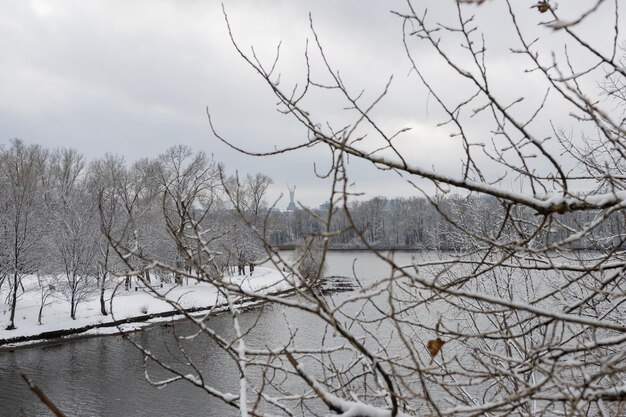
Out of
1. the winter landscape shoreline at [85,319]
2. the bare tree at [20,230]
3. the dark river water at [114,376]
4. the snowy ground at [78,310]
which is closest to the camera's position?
the dark river water at [114,376]

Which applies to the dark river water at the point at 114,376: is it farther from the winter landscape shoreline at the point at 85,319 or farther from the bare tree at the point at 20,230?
the bare tree at the point at 20,230

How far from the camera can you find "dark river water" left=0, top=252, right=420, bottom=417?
1284 cm

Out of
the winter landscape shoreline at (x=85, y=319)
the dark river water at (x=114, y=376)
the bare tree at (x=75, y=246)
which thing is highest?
the bare tree at (x=75, y=246)

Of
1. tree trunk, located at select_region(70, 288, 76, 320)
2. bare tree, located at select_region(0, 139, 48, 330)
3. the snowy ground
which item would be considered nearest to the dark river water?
the snowy ground

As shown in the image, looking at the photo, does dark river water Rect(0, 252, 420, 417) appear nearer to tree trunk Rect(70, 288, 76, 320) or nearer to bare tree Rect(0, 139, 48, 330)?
tree trunk Rect(70, 288, 76, 320)

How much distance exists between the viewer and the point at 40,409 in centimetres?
1314

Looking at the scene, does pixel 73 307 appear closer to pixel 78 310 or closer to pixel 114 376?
Answer: pixel 78 310

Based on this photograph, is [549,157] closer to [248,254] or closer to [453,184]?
[453,184]

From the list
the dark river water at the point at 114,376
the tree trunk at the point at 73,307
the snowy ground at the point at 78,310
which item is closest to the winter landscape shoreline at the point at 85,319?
the snowy ground at the point at 78,310

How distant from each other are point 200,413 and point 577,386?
40.5ft

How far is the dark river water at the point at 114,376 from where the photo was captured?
42.1 feet

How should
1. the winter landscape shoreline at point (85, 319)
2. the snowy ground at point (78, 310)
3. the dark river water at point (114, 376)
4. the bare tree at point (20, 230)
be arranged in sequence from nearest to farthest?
1. the dark river water at point (114, 376)
2. the winter landscape shoreline at point (85, 319)
3. the snowy ground at point (78, 310)
4. the bare tree at point (20, 230)

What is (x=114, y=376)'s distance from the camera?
15438mm

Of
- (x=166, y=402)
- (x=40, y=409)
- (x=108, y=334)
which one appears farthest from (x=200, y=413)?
(x=108, y=334)
